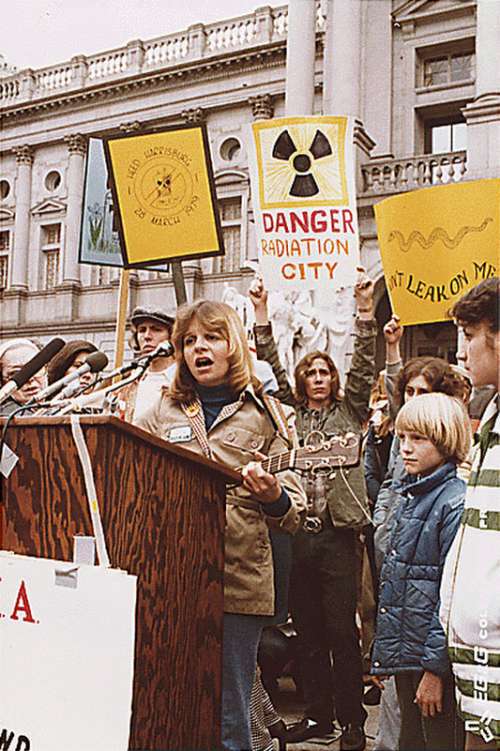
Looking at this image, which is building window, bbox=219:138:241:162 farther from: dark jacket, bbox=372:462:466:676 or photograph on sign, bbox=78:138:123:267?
dark jacket, bbox=372:462:466:676

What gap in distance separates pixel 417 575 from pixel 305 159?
250cm

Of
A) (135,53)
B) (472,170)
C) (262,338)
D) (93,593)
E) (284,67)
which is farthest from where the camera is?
(284,67)

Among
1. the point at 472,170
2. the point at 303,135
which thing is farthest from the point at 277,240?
the point at 472,170

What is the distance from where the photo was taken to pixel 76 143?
15.4 m

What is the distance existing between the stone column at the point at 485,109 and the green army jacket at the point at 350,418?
27.0 feet

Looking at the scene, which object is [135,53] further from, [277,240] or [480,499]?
[480,499]

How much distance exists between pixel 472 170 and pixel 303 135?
7.51 meters

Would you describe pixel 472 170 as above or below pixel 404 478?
above

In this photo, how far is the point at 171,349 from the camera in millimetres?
2564

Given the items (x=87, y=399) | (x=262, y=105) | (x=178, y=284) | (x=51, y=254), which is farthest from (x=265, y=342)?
(x=262, y=105)

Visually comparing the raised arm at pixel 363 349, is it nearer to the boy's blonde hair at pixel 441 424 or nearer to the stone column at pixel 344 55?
the boy's blonde hair at pixel 441 424

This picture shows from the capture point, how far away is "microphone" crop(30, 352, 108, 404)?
2082 mm

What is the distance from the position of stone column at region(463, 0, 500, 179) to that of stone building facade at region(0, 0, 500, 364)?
40.8 inches

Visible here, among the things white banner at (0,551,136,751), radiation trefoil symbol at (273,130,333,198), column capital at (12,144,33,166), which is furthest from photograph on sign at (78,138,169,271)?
column capital at (12,144,33,166)
